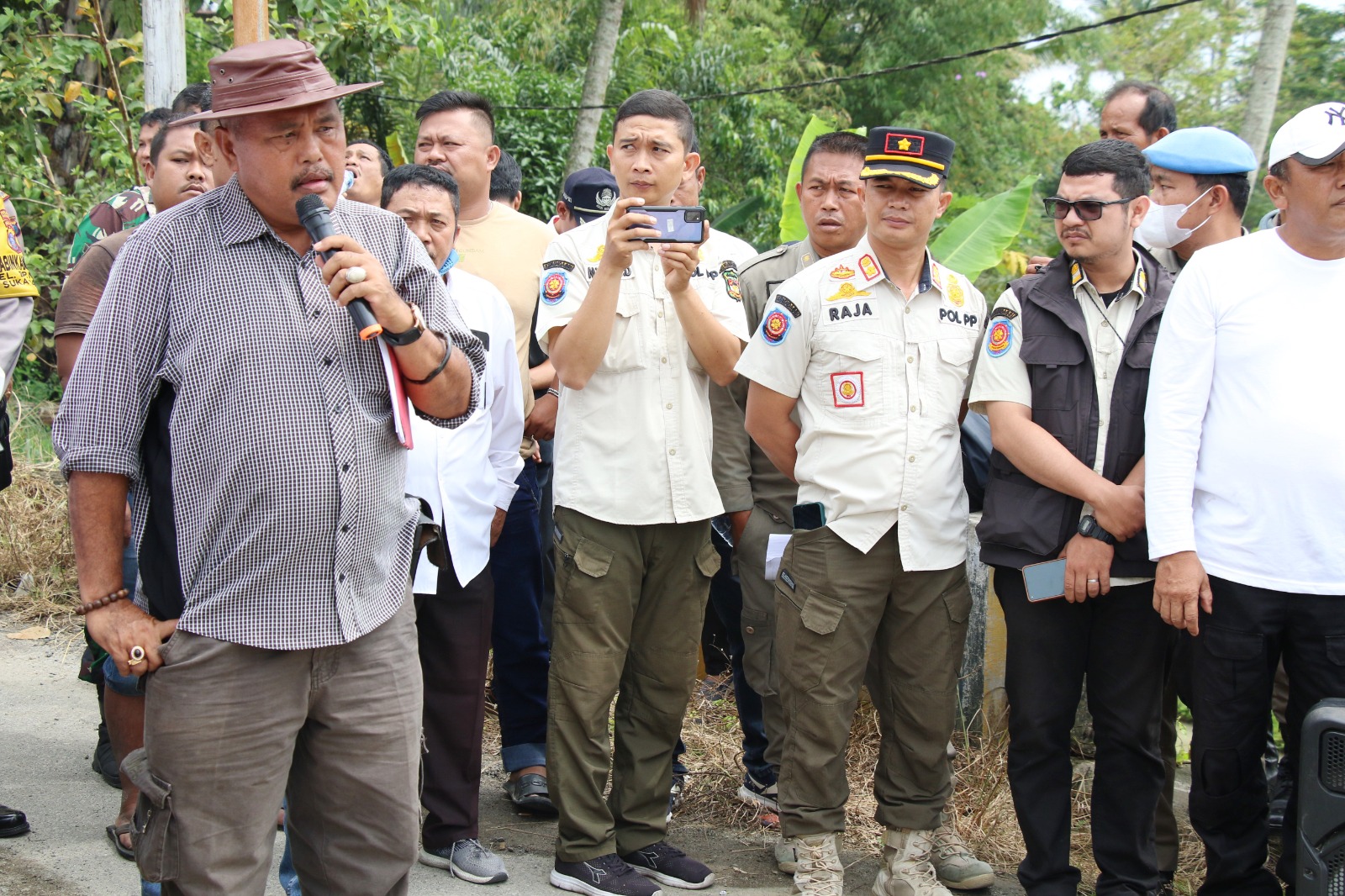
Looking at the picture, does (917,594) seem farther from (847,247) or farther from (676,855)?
(847,247)

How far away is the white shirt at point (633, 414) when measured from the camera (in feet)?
13.0

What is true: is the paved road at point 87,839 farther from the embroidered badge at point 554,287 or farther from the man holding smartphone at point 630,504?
the embroidered badge at point 554,287

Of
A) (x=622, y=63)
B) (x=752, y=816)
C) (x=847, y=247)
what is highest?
(x=622, y=63)

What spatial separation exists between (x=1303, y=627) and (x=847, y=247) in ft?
7.09

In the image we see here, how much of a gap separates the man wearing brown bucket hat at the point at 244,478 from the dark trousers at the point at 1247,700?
231 centimetres

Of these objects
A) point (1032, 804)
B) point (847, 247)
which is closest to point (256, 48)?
point (847, 247)

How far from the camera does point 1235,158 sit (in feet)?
13.9

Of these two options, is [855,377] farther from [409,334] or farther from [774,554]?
[409,334]

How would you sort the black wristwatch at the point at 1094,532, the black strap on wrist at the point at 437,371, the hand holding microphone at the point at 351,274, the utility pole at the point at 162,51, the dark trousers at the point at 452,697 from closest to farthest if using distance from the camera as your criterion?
the hand holding microphone at the point at 351,274, the black strap on wrist at the point at 437,371, the black wristwatch at the point at 1094,532, the dark trousers at the point at 452,697, the utility pole at the point at 162,51

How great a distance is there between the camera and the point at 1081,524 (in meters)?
3.72

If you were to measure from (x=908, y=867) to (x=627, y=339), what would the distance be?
190cm

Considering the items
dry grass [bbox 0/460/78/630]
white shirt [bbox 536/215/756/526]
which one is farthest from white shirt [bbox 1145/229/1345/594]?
dry grass [bbox 0/460/78/630]

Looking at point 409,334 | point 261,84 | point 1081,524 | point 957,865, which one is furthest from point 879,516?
point 261,84

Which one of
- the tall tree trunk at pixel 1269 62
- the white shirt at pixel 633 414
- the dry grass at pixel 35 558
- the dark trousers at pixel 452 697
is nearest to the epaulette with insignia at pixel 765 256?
the white shirt at pixel 633 414
